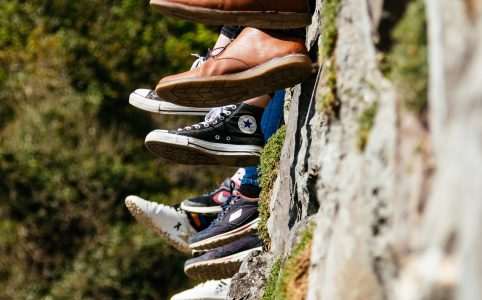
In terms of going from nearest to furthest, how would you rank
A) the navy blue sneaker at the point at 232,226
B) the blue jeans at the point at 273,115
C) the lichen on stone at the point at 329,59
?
1. the lichen on stone at the point at 329,59
2. the blue jeans at the point at 273,115
3. the navy blue sneaker at the point at 232,226

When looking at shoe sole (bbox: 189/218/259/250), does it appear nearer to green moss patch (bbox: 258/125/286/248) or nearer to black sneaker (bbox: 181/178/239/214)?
green moss patch (bbox: 258/125/286/248)

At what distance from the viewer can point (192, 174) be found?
Answer: 35.9 ft

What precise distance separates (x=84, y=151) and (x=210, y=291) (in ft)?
19.6

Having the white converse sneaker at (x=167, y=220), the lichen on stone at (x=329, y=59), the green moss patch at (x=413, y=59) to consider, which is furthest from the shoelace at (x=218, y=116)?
the green moss patch at (x=413, y=59)

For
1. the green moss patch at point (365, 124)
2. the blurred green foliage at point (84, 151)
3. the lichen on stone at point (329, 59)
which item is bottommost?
the blurred green foliage at point (84, 151)

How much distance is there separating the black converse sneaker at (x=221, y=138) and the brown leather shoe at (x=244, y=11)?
882 millimetres

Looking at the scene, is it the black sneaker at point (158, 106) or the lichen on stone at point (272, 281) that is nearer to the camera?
the lichen on stone at point (272, 281)

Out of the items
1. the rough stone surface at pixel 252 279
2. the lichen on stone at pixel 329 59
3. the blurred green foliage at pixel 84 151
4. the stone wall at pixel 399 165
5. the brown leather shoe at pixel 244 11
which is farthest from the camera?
the blurred green foliage at pixel 84 151

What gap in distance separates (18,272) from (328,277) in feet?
26.0

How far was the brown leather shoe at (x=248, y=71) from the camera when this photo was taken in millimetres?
3262

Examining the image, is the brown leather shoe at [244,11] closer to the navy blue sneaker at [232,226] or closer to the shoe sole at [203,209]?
the navy blue sneaker at [232,226]

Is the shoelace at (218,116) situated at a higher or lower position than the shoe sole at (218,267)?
higher

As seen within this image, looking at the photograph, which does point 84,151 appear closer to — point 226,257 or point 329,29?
point 226,257

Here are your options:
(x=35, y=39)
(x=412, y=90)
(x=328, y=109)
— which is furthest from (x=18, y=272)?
(x=412, y=90)
